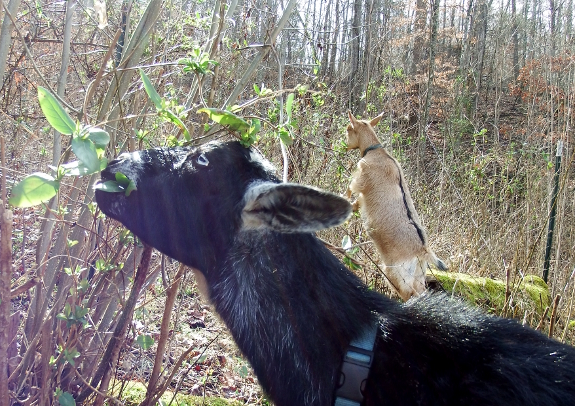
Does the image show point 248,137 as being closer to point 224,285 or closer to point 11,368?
point 224,285

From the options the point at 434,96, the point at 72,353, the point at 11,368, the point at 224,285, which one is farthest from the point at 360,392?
the point at 434,96

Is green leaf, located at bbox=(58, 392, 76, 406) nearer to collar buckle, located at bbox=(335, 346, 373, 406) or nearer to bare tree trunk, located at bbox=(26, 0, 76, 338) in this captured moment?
bare tree trunk, located at bbox=(26, 0, 76, 338)

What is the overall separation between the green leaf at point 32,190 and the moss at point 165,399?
249cm

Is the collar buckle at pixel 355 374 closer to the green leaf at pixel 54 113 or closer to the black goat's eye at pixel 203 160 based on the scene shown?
the black goat's eye at pixel 203 160

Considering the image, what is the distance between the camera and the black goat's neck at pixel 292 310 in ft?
8.23

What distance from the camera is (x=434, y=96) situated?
21109mm

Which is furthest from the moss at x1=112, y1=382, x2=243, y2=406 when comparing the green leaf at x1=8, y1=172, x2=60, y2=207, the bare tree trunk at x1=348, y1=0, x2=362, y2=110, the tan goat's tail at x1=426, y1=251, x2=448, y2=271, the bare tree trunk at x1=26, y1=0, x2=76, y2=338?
the bare tree trunk at x1=348, y1=0, x2=362, y2=110

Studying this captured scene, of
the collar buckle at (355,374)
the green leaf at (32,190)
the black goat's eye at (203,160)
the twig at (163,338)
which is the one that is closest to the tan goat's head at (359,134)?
the twig at (163,338)

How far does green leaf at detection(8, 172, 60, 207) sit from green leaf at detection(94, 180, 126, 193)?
57 centimetres

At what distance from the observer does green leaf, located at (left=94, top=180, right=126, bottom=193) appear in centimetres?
241

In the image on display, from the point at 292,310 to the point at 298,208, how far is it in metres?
0.59

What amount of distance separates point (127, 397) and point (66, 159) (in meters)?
1.92

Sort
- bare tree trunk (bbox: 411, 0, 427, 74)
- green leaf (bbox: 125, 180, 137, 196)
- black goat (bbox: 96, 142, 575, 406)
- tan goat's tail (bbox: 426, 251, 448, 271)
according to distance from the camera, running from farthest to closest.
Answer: bare tree trunk (bbox: 411, 0, 427, 74) < tan goat's tail (bbox: 426, 251, 448, 271) < green leaf (bbox: 125, 180, 137, 196) < black goat (bbox: 96, 142, 575, 406)

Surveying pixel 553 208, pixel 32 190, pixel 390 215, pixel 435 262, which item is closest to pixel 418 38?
pixel 390 215
